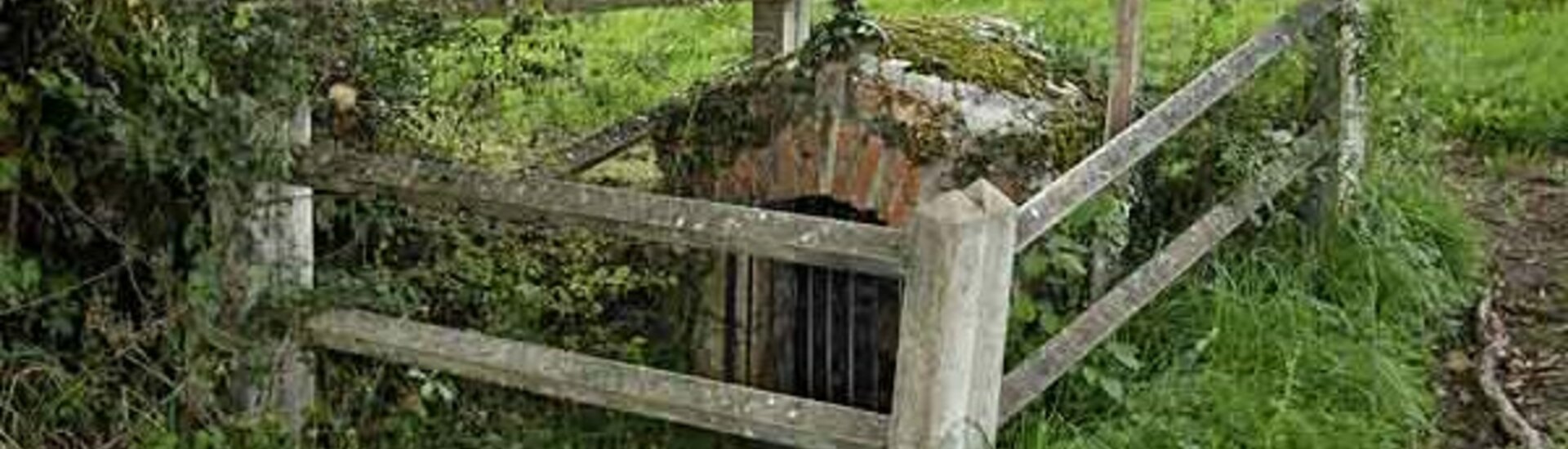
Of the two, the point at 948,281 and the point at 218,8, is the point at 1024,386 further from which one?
the point at 218,8

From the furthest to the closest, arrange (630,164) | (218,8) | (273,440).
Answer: (630,164) → (273,440) → (218,8)

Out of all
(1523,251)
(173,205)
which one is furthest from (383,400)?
(1523,251)

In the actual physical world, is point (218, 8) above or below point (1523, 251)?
above

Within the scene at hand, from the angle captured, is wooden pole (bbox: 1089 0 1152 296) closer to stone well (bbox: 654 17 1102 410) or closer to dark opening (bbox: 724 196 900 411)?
stone well (bbox: 654 17 1102 410)

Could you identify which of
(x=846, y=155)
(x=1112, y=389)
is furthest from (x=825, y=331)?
(x=1112, y=389)

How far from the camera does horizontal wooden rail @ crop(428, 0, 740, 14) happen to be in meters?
4.64

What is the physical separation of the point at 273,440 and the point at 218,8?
37.6 inches

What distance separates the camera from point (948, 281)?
3.87 m

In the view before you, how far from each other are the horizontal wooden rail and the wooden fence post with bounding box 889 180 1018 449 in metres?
1.28

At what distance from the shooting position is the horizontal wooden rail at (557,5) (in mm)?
4645

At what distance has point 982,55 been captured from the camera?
5.81 meters

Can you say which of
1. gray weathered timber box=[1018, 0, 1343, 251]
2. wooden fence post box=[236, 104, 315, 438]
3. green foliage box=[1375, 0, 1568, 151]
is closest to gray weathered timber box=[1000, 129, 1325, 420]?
gray weathered timber box=[1018, 0, 1343, 251]

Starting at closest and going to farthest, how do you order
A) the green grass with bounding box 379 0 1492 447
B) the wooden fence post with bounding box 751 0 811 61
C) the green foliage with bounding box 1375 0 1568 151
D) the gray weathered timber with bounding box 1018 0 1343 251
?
the gray weathered timber with bounding box 1018 0 1343 251 → the green grass with bounding box 379 0 1492 447 → the wooden fence post with bounding box 751 0 811 61 → the green foliage with bounding box 1375 0 1568 151

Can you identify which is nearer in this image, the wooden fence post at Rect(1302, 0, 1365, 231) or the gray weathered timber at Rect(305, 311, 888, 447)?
the gray weathered timber at Rect(305, 311, 888, 447)
